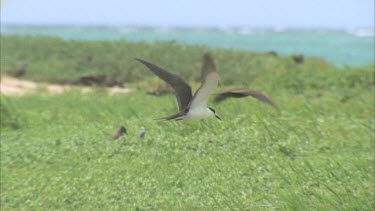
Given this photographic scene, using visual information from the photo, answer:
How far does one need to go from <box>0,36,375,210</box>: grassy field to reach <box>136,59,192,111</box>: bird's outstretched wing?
6.89 ft

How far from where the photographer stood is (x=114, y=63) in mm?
18500

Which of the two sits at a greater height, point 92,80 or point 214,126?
point 214,126

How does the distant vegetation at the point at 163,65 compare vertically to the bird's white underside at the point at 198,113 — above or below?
below

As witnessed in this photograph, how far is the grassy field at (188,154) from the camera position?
24.1 ft

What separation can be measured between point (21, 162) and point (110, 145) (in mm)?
1282

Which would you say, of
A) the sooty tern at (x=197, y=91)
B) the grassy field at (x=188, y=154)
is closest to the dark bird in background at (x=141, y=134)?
the grassy field at (x=188, y=154)

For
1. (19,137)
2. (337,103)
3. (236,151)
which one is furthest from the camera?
(337,103)

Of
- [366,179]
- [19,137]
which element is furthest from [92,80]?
[366,179]

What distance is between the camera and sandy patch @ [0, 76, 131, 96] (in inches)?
607

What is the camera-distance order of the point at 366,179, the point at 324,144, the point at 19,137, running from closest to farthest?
the point at 366,179 < the point at 324,144 < the point at 19,137

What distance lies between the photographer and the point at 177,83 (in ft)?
13.0

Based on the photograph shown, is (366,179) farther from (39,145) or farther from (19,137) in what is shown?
(19,137)

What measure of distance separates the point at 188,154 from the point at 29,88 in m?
8.50

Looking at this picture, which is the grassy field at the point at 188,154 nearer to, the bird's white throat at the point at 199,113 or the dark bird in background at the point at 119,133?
the dark bird in background at the point at 119,133
